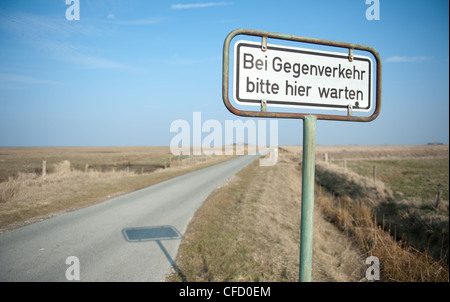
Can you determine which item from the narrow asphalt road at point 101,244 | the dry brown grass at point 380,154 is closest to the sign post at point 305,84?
the narrow asphalt road at point 101,244

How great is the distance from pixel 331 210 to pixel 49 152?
12475mm

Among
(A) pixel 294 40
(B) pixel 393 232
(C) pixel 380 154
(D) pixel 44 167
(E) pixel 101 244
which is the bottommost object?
(B) pixel 393 232

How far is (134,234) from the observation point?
23.6ft

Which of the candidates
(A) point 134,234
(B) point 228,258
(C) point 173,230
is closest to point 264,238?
(B) point 228,258

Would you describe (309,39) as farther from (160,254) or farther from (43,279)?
(160,254)

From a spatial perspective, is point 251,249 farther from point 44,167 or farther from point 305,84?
point 305,84

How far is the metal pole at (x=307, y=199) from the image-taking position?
1609 mm

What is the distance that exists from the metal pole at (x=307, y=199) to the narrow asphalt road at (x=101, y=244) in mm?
1964

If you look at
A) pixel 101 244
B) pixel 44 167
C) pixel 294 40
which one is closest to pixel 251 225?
pixel 101 244

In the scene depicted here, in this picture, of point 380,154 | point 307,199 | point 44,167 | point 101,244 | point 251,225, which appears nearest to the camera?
point 307,199

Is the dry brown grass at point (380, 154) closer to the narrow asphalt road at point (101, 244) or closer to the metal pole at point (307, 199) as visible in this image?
the narrow asphalt road at point (101, 244)

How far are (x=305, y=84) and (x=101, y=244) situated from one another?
5.53 metres

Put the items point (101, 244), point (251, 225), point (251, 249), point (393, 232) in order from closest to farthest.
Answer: point (101, 244), point (251, 249), point (251, 225), point (393, 232)

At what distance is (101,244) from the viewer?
219 inches
